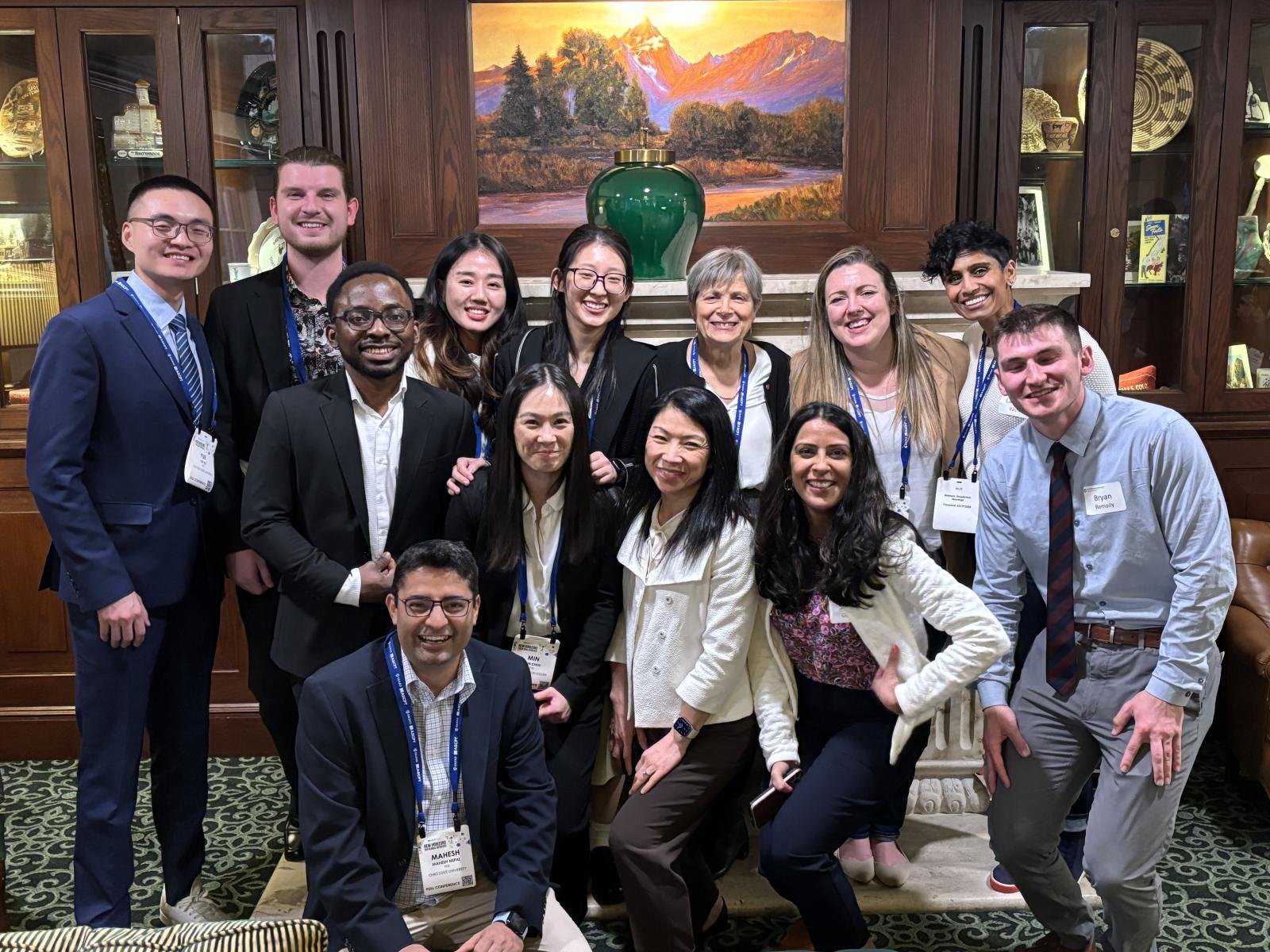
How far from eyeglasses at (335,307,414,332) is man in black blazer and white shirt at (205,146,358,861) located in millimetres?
407

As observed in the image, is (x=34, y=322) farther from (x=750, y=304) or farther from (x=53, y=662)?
(x=750, y=304)

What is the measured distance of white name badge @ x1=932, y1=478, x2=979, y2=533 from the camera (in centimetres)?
302

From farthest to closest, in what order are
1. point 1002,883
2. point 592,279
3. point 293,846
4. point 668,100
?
1. point 668,100
2. point 293,846
3. point 1002,883
4. point 592,279

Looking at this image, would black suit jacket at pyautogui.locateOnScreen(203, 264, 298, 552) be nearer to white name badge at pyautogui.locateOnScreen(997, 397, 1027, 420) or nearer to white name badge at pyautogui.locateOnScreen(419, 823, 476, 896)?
white name badge at pyautogui.locateOnScreen(419, 823, 476, 896)

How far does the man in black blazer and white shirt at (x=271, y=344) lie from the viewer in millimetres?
2922

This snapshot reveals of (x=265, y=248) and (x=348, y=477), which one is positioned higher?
(x=265, y=248)

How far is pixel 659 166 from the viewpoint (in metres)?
3.39

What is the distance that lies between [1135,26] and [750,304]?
6.15 ft

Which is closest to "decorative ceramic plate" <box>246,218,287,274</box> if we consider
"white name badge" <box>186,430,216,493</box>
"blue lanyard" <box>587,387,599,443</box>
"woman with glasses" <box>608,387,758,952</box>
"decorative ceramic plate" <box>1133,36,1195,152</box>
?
"white name badge" <box>186,430,216,493</box>

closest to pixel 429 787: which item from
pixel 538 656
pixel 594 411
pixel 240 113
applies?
pixel 538 656

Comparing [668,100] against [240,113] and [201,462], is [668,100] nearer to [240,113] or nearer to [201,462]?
[240,113]

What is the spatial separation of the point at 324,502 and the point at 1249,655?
275 cm

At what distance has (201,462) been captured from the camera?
8.98 feet

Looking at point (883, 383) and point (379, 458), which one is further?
point (883, 383)
